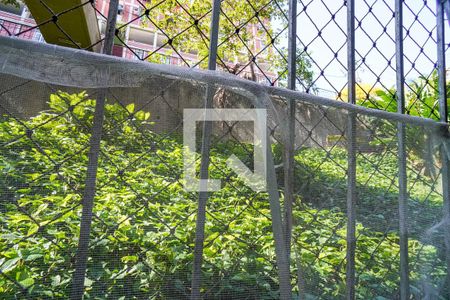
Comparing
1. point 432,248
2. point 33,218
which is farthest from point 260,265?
point 432,248

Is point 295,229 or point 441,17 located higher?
point 441,17

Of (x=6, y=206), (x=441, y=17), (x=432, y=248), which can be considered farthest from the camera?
(x=441, y=17)

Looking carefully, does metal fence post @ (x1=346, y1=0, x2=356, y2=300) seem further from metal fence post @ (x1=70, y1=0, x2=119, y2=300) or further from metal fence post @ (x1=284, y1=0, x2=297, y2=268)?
metal fence post @ (x1=70, y1=0, x2=119, y2=300)

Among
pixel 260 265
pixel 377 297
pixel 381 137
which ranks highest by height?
pixel 381 137

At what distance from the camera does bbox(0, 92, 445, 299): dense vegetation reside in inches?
20.5

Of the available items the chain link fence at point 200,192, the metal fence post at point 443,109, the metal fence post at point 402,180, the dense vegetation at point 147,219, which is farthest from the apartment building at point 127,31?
the metal fence post at point 443,109

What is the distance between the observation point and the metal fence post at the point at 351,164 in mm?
772

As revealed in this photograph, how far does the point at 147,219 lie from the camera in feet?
2.04

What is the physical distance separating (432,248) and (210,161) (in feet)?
2.83

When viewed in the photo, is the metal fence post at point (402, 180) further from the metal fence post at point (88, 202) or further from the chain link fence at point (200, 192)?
the metal fence post at point (88, 202)

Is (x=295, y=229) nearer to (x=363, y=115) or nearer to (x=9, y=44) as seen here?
(x=363, y=115)

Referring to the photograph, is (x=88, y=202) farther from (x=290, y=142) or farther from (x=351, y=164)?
(x=351, y=164)

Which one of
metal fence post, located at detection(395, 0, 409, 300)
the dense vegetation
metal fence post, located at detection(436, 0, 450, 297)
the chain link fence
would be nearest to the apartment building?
the chain link fence

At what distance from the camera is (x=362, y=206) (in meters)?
0.82
